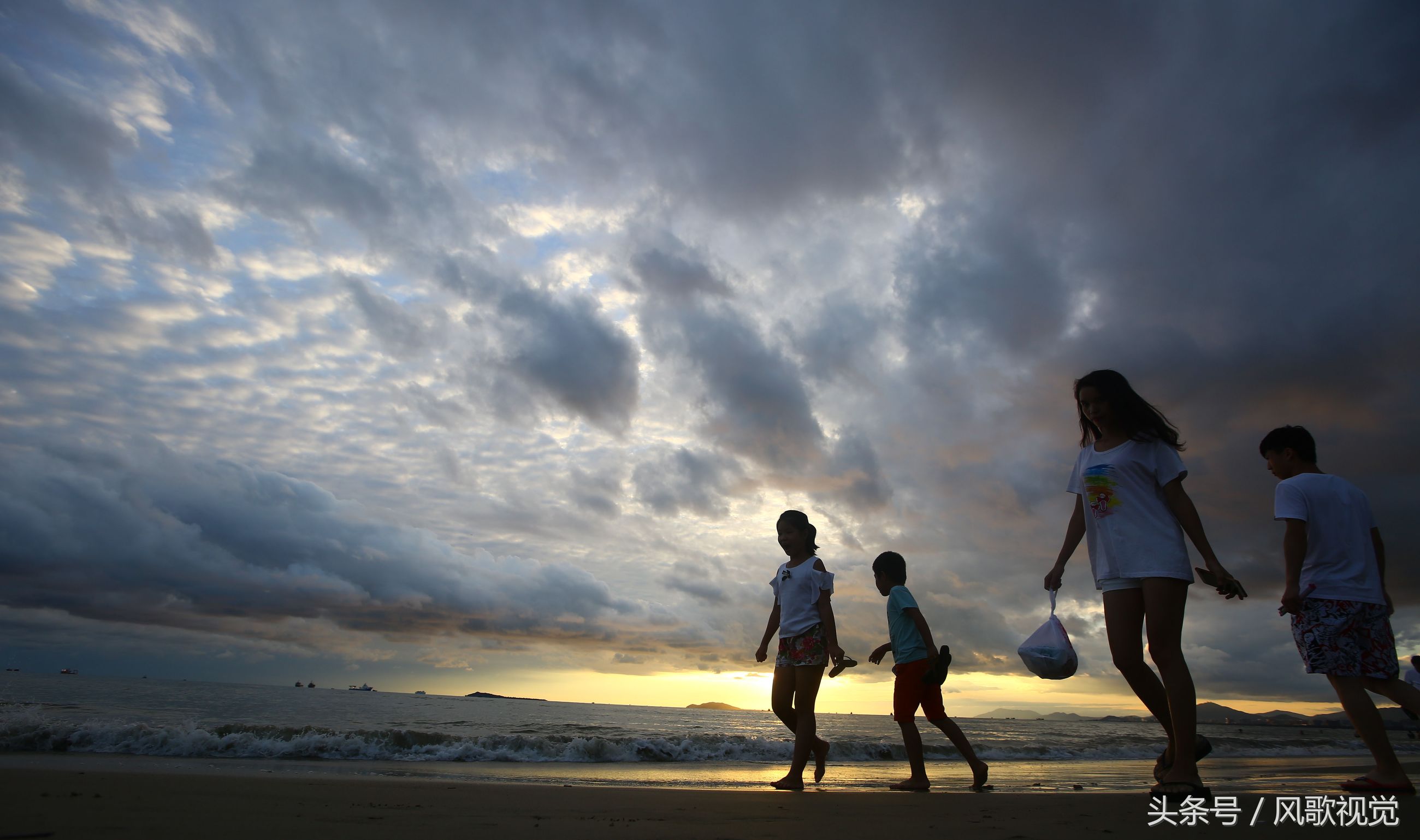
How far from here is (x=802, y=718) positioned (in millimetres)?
5211

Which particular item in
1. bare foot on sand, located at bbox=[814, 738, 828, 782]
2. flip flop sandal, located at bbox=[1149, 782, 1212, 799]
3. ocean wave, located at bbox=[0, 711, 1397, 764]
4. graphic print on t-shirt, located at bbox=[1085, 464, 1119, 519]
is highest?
graphic print on t-shirt, located at bbox=[1085, 464, 1119, 519]

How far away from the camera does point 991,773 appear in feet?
31.2

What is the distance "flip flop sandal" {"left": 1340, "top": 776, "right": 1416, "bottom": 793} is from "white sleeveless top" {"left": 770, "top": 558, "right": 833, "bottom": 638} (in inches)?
128

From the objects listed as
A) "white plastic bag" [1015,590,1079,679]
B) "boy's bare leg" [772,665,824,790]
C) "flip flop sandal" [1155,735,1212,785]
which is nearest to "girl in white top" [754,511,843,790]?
"boy's bare leg" [772,665,824,790]

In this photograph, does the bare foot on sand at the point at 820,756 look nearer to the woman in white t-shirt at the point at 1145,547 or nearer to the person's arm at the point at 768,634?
the person's arm at the point at 768,634

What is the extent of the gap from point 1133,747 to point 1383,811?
18.4 m

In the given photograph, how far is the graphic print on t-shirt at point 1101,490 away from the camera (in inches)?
143

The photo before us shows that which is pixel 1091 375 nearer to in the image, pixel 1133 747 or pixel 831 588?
pixel 831 588

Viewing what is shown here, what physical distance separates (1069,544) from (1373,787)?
2106mm

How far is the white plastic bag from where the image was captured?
394 cm

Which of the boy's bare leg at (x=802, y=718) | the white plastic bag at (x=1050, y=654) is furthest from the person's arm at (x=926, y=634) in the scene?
the white plastic bag at (x=1050, y=654)

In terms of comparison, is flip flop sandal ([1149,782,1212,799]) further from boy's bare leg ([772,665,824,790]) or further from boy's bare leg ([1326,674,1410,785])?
boy's bare leg ([772,665,824,790])

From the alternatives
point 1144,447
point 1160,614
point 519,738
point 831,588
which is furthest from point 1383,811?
point 519,738

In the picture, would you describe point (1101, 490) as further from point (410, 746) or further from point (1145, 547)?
point (410, 746)
